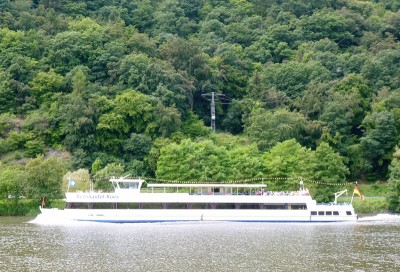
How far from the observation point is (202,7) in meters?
142

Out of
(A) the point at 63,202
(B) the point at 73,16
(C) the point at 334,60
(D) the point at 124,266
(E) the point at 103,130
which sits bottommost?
(D) the point at 124,266

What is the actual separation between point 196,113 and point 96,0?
126ft

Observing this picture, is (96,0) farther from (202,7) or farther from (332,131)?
(332,131)

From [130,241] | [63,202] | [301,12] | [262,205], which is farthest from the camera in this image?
[301,12]

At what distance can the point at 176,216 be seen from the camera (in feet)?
237

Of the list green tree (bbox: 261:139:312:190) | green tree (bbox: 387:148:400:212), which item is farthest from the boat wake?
green tree (bbox: 261:139:312:190)

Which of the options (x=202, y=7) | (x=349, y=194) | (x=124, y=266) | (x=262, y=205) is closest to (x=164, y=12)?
(x=202, y=7)

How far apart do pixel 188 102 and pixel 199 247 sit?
55.4m

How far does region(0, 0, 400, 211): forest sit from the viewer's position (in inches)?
3337

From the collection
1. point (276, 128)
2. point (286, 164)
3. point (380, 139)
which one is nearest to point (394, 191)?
point (286, 164)

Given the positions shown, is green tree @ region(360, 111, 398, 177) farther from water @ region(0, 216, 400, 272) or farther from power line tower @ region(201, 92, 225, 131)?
water @ region(0, 216, 400, 272)

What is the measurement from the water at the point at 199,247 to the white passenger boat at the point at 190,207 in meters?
2.30

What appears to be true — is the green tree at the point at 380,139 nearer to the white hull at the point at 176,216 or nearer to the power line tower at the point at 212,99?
the power line tower at the point at 212,99

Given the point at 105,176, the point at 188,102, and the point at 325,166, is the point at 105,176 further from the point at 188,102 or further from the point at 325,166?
the point at 188,102
